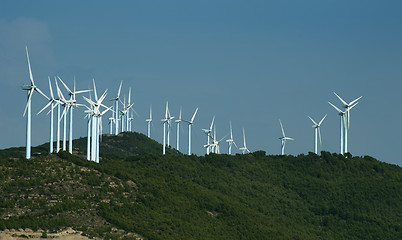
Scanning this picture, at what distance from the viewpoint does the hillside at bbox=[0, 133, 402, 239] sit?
100375 mm

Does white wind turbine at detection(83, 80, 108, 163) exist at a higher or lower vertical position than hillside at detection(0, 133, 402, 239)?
higher

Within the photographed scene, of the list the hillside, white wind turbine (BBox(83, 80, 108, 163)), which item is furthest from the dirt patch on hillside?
white wind turbine (BBox(83, 80, 108, 163))

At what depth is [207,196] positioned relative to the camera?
132m

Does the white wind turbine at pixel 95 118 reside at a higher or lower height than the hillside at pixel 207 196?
higher

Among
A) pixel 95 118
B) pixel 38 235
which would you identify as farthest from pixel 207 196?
pixel 38 235

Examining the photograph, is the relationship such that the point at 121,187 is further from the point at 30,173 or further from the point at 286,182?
the point at 286,182

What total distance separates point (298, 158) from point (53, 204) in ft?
326

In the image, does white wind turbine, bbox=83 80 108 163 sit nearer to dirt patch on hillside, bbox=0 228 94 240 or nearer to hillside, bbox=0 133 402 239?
hillside, bbox=0 133 402 239

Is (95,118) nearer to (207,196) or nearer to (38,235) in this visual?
(207,196)

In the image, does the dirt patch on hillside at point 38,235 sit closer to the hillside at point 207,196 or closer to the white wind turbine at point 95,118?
the hillside at point 207,196

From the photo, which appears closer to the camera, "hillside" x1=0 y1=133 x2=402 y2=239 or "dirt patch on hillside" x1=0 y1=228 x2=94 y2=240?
"dirt patch on hillside" x1=0 y1=228 x2=94 y2=240

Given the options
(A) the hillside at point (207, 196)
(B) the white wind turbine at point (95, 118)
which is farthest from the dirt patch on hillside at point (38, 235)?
(B) the white wind turbine at point (95, 118)

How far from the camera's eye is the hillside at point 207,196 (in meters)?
100

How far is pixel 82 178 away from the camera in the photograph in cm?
11331
